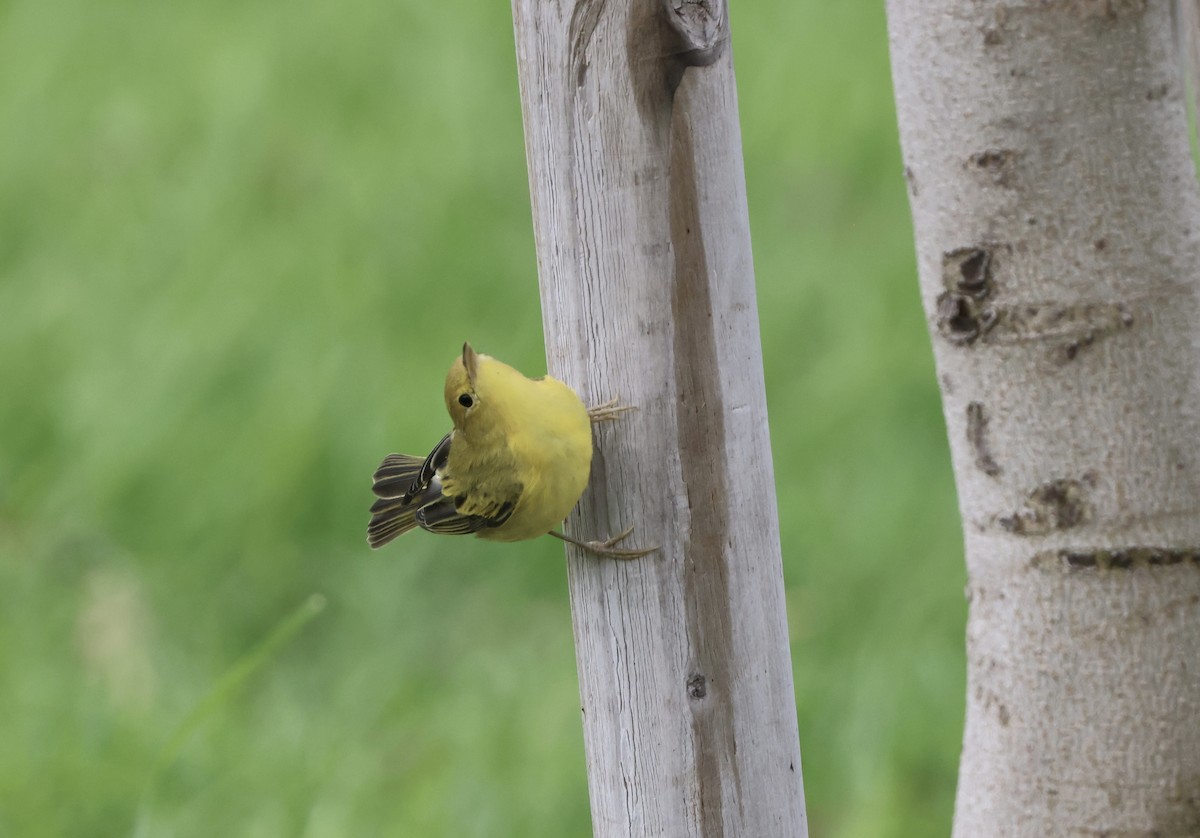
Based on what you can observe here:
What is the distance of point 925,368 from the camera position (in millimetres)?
5570

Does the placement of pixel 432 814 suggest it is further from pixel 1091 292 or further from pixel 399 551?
pixel 1091 292

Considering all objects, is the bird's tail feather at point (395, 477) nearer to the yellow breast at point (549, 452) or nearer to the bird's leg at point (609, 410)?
the yellow breast at point (549, 452)

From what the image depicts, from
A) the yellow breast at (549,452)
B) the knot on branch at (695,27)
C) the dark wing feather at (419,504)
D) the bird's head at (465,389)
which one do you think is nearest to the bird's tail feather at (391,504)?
the dark wing feather at (419,504)

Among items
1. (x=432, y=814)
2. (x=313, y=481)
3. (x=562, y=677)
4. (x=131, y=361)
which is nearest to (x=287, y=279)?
(x=131, y=361)

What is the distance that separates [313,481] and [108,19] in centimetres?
470

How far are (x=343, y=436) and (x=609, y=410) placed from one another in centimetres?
330

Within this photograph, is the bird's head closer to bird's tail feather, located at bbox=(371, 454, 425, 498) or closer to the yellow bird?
the yellow bird

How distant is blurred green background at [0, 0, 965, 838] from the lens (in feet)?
13.3

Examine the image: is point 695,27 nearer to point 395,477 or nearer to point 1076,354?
point 1076,354

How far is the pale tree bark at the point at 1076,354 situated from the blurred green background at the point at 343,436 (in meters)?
1.66

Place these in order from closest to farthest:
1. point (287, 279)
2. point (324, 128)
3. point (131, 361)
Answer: point (131, 361)
point (287, 279)
point (324, 128)

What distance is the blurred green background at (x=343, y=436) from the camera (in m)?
4.05

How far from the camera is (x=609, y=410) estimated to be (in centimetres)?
217

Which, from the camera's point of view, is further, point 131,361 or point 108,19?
point 108,19
